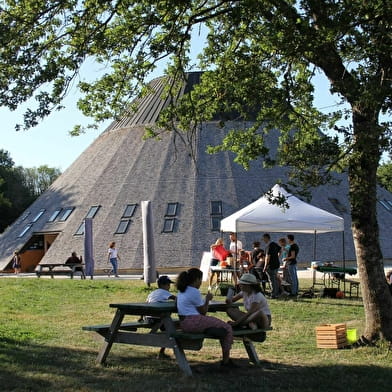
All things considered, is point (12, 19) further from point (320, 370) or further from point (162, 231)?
point (162, 231)

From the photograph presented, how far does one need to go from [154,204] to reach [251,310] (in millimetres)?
26990

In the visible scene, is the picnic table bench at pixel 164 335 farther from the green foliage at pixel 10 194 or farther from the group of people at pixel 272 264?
the green foliage at pixel 10 194

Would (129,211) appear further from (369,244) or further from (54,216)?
(369,244)

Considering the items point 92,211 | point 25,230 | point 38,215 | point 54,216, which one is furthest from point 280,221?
point 38,215

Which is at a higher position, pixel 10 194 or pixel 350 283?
pixel 10 194

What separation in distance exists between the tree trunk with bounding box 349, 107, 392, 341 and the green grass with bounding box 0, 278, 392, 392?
1.38 feet

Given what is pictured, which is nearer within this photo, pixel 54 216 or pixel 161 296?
pixel 161 296

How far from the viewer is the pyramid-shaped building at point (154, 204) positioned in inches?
1310

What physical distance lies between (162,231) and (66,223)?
6.37 meters

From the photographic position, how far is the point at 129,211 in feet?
117

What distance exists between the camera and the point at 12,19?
9336 mm

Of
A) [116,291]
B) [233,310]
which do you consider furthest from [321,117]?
[116,291]

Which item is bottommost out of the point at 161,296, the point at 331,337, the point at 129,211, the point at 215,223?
the point at 331,337

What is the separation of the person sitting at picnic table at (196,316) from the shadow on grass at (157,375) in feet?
1.29
